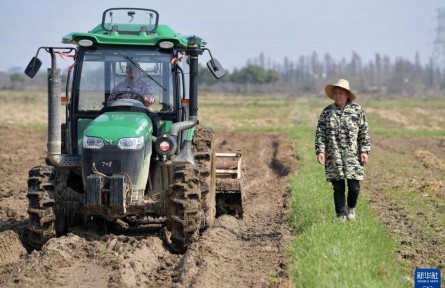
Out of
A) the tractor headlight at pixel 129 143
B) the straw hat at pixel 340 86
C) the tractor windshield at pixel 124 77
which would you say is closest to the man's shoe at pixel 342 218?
the straw hat at pixel 340 86

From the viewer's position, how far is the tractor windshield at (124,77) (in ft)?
33.9

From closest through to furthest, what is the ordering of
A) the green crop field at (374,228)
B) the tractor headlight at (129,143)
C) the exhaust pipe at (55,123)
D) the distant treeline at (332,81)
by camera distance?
the green crop field at (374,228)
the tractor headlight at (129,143)
the exhaust pipe at (55,123)
the distant treeline at (332,81)

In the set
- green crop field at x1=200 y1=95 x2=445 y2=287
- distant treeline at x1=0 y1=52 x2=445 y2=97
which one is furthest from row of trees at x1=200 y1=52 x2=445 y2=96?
green crop field at x1=200 y1=95 x2=445 y2=287

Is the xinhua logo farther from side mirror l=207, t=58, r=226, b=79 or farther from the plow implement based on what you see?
the plow implement

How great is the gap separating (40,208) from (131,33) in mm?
2698

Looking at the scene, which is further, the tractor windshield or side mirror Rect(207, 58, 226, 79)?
side mirror Rect(207, 58, 226, 79)

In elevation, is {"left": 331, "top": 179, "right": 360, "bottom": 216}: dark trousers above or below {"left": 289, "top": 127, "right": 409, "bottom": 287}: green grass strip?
above

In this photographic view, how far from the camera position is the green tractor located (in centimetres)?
944

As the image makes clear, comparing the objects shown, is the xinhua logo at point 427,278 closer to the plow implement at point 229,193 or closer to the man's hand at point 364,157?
the man's hand at point 364,157

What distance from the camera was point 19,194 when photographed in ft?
48.5

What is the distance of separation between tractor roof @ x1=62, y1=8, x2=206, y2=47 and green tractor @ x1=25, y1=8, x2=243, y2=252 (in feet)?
0.04

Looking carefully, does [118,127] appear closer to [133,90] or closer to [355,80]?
[133,90]

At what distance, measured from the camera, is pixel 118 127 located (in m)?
9.53

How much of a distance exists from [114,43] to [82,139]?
131cm
